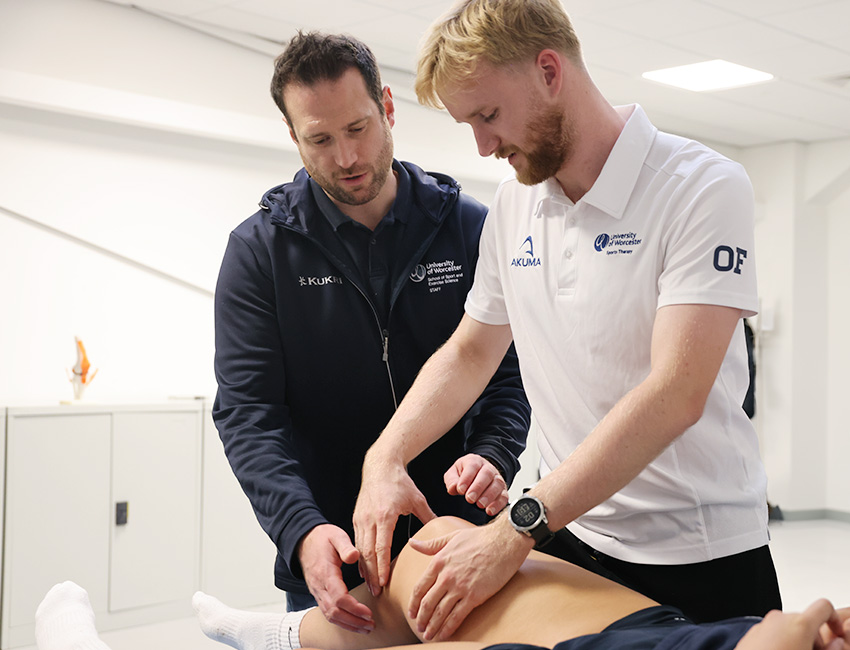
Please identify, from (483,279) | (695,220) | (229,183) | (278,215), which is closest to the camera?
(695,220)

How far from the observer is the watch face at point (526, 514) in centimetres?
131

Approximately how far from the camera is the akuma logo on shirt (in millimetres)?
1612

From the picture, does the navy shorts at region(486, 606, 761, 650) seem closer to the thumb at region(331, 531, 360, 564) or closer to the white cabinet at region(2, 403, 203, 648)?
the thumb at region(331, 531, 360, 564)

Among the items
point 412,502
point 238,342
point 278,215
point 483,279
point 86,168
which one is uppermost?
point 86,168

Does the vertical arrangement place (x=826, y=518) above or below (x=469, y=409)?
below

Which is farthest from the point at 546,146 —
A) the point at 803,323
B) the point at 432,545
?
the point at 803,323

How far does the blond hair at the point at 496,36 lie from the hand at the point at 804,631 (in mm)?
904

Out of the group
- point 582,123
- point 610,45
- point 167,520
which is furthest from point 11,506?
point 610,45

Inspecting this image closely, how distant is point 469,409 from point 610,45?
3796 millimetres

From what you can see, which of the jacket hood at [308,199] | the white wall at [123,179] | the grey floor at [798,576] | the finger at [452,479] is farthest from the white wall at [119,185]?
the finger at [452,479]

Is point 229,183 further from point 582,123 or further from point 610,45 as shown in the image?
point 582,123

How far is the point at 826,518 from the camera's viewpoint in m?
7.80

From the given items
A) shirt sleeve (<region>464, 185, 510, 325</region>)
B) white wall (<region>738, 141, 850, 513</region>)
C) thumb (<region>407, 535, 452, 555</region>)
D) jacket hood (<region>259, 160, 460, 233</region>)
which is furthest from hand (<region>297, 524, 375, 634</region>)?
white wall (<region>738, 141, 850, 513</region>)

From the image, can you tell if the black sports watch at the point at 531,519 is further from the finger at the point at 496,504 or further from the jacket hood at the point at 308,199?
the jacket hood at the point at 308,199
